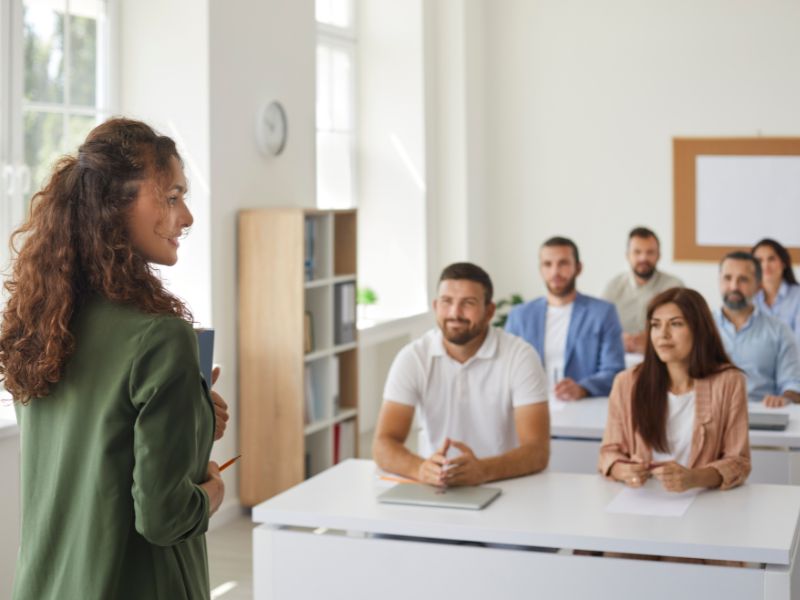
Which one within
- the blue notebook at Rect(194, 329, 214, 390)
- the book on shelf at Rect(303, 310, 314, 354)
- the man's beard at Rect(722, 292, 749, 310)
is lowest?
the book on shelf at Rect(303, 310, 314, 354)

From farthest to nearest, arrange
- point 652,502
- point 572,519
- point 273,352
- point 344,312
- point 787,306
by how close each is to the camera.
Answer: point 787,306, point 344,312, point 273,352, point 652,502, point 572,519

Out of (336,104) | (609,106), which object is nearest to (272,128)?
(336,104)

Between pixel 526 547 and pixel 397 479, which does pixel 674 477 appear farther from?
pixel 397 479

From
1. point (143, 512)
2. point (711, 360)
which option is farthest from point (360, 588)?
point (143, 512)

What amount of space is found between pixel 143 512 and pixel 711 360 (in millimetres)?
2371

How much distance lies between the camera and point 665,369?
3.60m

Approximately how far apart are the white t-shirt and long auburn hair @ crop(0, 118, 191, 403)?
224cm

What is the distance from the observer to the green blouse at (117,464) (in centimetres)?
162

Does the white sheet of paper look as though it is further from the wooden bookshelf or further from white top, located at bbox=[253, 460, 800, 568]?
the wooden bookshelf

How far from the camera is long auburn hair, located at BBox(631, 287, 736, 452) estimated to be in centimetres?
355

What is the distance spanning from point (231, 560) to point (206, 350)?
3377mm

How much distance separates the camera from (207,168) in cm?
552

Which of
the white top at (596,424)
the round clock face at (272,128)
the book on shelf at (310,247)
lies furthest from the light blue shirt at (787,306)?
the round clock face at (272,128)

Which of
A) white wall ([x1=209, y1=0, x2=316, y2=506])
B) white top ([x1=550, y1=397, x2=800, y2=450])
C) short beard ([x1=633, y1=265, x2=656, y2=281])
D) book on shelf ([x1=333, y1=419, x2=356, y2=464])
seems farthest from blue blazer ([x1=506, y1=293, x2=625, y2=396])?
short beard ([x1=633, y1=265, x2=656, y2=281])
